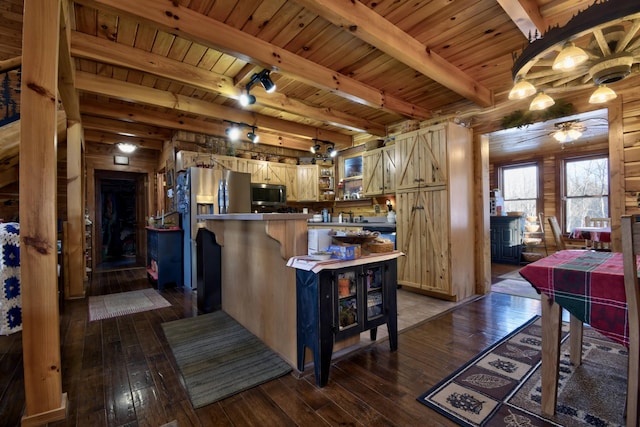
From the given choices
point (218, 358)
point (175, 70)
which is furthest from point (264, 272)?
point (175, 70)

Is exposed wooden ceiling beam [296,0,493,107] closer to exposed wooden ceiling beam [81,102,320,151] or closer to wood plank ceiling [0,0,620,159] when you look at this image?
wood plank ceiling [0,0,620,159]

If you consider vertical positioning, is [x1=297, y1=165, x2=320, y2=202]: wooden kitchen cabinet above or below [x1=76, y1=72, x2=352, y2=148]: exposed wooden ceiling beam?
below

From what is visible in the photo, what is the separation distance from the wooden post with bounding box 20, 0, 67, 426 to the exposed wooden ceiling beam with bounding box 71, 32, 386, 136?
1.30 m

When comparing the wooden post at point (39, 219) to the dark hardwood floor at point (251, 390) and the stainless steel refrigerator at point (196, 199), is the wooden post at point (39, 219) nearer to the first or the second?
the dark hardwood floor at point (251, 390)

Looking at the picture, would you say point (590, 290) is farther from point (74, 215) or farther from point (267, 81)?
point (74, 215)

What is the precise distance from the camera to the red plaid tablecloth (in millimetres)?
1311

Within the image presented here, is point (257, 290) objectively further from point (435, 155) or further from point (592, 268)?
point (435, 155)

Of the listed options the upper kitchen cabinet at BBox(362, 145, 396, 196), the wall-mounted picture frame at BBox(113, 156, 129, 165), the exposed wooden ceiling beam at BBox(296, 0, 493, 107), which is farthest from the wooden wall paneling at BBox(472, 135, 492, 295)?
the wall-mounted picture frame at BBox(113, 156, 129, 165)

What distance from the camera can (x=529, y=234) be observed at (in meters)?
6.81

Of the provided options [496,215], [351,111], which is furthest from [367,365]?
[496,215]

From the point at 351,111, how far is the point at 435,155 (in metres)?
1.65

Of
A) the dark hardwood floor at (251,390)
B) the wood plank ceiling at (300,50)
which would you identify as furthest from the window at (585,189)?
the dark hardwood floor at (251,390)

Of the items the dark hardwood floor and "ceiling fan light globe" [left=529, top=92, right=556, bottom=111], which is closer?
the dark hardwood floor

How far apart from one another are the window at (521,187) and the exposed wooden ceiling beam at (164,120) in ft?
19.3
